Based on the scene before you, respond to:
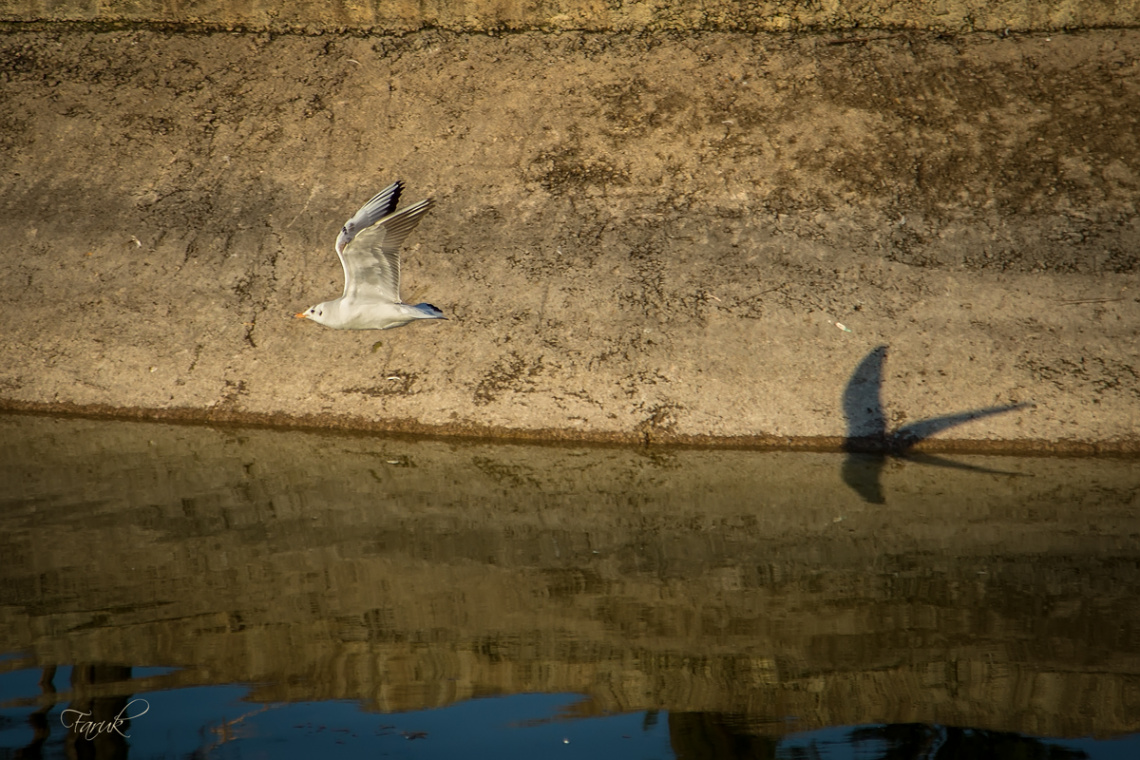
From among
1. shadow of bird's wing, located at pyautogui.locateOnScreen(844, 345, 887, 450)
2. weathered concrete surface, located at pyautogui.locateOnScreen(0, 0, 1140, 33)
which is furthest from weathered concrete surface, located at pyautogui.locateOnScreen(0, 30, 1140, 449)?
weathered concrete surface, located at pyautogui.locateOnScreen(0, 0, 1140, 33)

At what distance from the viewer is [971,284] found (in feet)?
42.4

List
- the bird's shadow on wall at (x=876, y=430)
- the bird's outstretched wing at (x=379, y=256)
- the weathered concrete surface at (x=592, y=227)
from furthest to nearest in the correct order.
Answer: the weathered concrete surface at (x=592, y=227) < the bird's shadow on wall at (x=876, y=430) < the bird's outstretched wing at (x=379, y=256)

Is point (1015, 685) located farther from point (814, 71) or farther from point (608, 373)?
point (814, 71)

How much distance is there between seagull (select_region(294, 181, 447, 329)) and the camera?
9562 millimetres

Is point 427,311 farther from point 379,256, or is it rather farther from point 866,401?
point 866,401

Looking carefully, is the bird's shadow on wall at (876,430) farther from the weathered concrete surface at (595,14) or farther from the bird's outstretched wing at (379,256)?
the weathered concrete surface at (595,14)

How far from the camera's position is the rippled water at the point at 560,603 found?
6578mm

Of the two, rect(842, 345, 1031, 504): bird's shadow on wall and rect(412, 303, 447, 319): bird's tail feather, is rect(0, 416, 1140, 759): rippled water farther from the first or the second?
rect(412, 303, 447, 319): bird's tail feather

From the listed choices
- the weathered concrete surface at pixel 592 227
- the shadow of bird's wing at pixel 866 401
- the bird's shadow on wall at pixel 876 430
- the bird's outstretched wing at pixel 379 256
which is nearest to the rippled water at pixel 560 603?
the bird's shadow on wall at pixel 876 430

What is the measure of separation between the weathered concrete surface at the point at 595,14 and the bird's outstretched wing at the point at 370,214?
27.7 feet

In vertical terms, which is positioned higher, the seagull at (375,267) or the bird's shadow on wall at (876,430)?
the seagull at (375,267)

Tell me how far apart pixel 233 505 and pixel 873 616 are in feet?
20.7

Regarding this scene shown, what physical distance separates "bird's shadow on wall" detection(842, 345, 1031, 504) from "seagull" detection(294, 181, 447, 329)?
200 inches

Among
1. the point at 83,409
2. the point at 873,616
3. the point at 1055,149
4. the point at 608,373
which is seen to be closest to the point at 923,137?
the point at 1055,149
